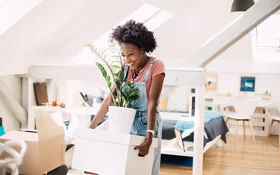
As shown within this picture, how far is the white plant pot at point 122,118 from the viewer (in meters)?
1.81

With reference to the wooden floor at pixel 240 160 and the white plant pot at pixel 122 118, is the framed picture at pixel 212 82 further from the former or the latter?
the white plant pot at pixel 122 118

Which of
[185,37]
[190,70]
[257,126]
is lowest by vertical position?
[257,126]

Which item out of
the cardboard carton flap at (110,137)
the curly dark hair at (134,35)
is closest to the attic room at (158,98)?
the cardboard carton flap at (110,137)

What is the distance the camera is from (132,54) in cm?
184

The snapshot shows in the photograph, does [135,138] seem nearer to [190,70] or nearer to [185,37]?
[190,70]

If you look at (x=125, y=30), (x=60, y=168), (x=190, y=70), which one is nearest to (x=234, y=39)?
(x=190, y=70)

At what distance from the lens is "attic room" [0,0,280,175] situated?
1.91m

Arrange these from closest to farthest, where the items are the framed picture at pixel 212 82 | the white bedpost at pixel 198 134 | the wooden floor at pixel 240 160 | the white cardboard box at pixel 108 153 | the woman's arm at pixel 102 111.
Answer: the white cardboard box at pixel 108 153 → the woman's arm at pixel 102 111 → the white bedpost at pixel 198 134 → the wooden floor at pixel 240 160 → the framed picture at pixel 212 82

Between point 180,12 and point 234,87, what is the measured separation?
196 cm

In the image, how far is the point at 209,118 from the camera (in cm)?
484

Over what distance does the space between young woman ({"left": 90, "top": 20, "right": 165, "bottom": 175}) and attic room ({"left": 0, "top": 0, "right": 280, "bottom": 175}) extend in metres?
0.05

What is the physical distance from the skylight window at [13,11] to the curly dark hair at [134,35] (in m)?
1.13

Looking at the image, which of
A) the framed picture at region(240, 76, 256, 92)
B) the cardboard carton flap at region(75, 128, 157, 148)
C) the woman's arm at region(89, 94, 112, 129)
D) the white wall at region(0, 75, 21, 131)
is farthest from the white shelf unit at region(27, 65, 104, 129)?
the framed picture at region(240, 76, 256, 92)

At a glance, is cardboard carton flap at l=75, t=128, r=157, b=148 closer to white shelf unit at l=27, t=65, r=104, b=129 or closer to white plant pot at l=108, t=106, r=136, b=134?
white plant pot at l=108, t=106, r=136, b=134
